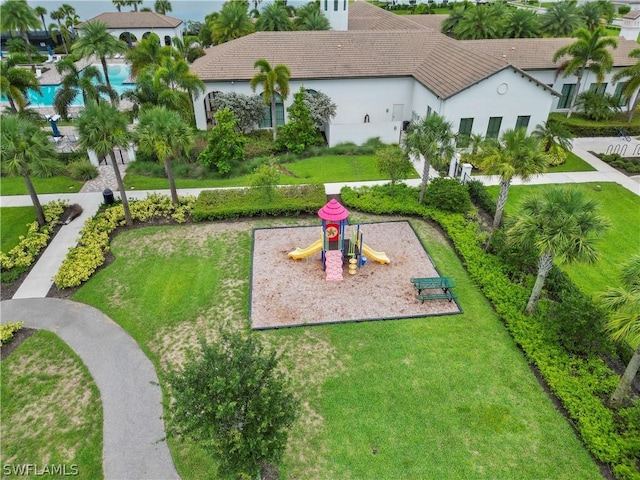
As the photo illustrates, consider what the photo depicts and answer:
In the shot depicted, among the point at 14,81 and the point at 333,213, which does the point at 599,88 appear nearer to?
the point at 333,213

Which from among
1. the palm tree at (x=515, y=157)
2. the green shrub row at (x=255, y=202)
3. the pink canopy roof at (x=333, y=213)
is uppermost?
the palm tree at (x=515, y=157)

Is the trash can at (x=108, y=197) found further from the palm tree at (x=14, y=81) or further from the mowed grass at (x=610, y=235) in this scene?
the mowed grass at (x=610, y=235)

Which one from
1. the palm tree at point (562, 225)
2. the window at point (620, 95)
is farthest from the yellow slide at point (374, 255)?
the window at point (620, 95)

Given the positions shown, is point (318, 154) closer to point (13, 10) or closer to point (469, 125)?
point (469, 125)

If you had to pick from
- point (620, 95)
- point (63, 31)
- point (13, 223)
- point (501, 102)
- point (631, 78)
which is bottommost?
point (13, 223)

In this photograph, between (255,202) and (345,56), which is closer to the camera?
(255,202)

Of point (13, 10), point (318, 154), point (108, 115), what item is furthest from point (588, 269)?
point (13, 10)

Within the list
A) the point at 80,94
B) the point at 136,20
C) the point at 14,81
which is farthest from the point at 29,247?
the point at 136,20
